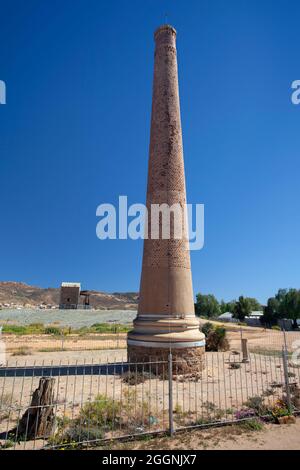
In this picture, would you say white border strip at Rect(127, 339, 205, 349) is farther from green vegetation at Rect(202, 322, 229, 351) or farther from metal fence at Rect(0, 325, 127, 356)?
metal fence at Rect(0, 325, 127, 356)

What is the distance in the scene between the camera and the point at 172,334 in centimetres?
1041

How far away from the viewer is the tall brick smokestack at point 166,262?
10461 millimetres

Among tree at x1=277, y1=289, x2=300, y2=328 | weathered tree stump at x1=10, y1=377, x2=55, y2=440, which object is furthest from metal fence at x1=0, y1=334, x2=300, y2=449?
tree at x1=277, y1=289, x2=300, y2=328

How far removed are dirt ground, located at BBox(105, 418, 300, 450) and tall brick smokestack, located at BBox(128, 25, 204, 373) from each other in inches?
169

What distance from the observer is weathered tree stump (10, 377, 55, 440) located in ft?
17.9

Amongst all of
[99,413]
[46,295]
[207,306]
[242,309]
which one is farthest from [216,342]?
[46,295]

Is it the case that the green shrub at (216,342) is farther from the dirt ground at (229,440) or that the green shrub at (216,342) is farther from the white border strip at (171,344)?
the dirt ground at (229,440)

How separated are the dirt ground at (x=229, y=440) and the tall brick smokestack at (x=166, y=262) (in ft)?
14.1

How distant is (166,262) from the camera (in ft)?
37.0

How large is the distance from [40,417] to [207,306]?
71.8m

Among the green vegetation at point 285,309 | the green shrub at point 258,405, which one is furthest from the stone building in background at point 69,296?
the green shrub at point 258,405

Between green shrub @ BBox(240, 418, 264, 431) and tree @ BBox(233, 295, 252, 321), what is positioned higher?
tree @ BBox(233, 295, 252, 321)

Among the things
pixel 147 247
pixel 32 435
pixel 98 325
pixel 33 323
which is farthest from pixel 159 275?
pixel 33 323
